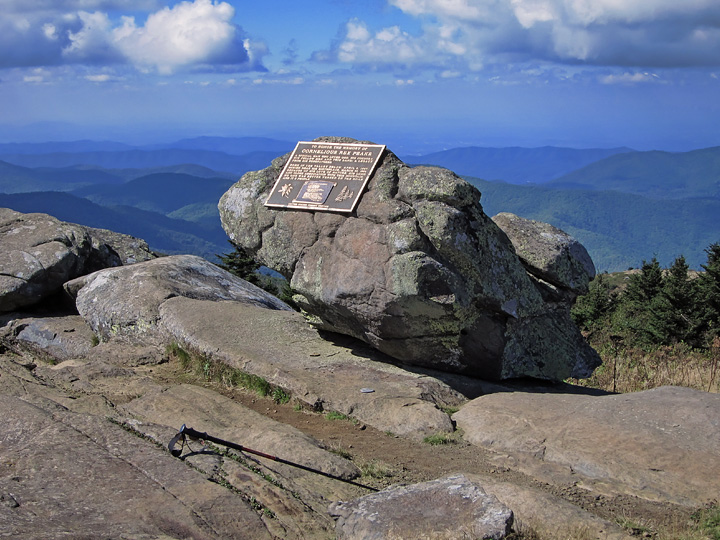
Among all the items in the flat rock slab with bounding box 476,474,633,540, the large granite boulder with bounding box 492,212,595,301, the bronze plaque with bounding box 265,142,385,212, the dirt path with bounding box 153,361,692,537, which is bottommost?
the dirt path with bounding box 153,361,692,537

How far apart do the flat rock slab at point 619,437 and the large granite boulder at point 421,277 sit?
3.95ft

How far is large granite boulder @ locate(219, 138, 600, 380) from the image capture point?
8.95 m

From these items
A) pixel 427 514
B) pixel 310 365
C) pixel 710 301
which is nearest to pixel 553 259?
pixel 310 365

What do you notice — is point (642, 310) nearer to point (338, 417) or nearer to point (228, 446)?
point (338, 417)

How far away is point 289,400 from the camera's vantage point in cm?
917

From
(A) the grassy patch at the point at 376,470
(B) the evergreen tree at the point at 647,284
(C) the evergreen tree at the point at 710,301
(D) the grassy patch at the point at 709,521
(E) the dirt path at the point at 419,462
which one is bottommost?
(B) the evergreen tree at the point at 647,284

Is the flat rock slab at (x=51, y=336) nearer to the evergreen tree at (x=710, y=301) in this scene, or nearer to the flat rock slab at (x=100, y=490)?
the flat rock slab at (x=100, y=490)

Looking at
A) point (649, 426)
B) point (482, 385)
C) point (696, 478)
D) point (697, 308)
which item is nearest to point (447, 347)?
point (482, 385)

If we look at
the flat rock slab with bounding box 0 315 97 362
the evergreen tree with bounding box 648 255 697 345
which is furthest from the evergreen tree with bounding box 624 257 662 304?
the flat rock slab with bounding box 0 315 97 362

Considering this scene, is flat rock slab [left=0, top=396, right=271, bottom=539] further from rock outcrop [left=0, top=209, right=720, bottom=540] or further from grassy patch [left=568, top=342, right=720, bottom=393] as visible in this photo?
grassy patch [left=568, top=342, right=720, bottom=393]

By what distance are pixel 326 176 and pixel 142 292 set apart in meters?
4.21

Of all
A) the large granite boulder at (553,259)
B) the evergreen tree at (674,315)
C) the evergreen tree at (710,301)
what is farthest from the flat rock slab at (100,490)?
the evergreen tree at (710,301)

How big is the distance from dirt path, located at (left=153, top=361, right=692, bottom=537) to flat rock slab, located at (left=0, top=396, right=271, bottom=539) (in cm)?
147

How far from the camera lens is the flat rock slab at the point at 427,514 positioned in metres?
5.09
